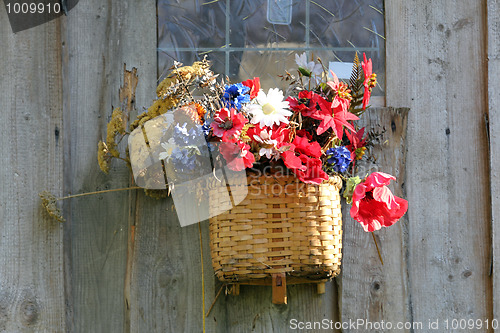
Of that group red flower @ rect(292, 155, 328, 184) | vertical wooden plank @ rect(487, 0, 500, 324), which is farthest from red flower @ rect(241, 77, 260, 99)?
vertical wooden plank @ rect(487, 0, 500, 324)

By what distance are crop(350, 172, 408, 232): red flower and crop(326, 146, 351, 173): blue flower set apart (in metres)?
0.08

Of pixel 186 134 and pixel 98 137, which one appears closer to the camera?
pixel 186 134

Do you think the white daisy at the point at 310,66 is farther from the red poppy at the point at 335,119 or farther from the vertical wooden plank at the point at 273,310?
the vertical wooden plank at the point at 273,310

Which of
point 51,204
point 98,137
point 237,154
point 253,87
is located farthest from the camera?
point 98,137

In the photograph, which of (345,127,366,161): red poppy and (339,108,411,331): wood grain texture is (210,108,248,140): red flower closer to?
(345,127,366,161): red poppy

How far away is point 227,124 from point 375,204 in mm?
434

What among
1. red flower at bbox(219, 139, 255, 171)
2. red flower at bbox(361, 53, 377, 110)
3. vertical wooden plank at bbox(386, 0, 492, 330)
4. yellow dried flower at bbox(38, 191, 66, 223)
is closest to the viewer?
red flower at bbox(219, 139, 255, 171)

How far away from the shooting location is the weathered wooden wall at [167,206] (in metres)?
1.87

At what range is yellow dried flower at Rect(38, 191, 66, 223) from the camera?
1.82 metres

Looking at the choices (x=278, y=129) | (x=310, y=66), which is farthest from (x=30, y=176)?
(x=310, y=66)

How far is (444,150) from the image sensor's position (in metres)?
1.98

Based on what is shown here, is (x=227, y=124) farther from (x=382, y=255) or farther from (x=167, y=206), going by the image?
(x=382, y=255)

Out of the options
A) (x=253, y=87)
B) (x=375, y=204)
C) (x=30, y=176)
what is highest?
(x=253, y=87)

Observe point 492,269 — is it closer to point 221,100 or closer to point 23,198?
point 221,100
